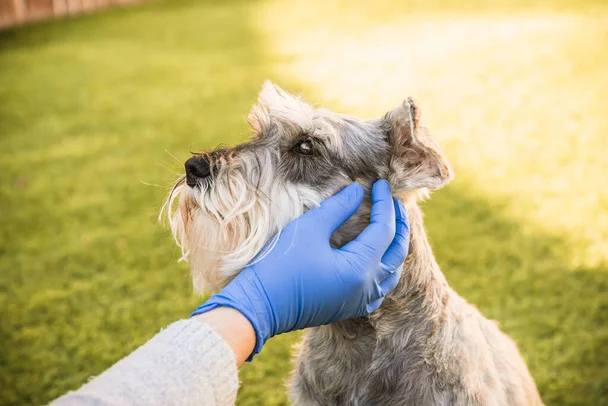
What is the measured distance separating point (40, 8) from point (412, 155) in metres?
16.0

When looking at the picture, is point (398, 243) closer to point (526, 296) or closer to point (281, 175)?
point (281, 175)

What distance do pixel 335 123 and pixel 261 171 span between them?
383mm

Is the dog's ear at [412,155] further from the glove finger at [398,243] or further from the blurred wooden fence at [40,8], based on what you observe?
the blurred wooden fence at [40,8]

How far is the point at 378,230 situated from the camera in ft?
7.02

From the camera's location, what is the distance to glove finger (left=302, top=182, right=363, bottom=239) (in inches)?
84.7

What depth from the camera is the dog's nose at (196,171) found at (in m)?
2.25

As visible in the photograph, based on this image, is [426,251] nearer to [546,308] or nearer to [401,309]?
[401,309]

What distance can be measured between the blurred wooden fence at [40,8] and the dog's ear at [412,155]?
49.7 ft

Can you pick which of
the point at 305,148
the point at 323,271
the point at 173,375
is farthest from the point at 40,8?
the point at 173,375

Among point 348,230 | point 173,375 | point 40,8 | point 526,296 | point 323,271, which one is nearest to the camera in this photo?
point 173,375

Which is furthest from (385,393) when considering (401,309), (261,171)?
(261,171)

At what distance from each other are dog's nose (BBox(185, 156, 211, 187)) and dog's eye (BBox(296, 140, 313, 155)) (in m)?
0.39

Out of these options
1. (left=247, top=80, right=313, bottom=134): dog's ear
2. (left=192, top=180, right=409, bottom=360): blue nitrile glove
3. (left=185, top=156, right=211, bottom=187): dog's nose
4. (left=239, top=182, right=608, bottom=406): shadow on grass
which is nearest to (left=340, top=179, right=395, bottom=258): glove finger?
(left=192, top=180, right=409, bottom=360): blue nitrile glove

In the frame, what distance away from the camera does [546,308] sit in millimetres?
4125
